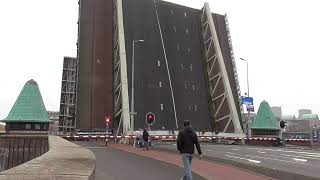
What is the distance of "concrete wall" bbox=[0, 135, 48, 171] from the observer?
33750mm

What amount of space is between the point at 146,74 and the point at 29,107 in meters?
12.9

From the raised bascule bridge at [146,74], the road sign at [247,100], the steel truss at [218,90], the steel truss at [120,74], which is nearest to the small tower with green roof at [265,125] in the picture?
the raised bascule bridge at [146,74]

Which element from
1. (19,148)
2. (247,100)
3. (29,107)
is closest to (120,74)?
(29,107)

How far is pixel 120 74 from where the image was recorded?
4494cm

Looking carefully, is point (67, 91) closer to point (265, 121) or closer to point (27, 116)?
point (27, 116)

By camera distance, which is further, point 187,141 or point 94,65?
point 94,65

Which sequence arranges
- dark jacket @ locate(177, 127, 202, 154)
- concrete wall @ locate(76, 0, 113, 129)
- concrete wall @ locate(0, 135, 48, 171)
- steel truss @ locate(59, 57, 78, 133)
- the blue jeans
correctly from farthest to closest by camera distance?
1. steel truss @ locate(59, 57, 78, 133)
2. concrete wall @ locate(76, 0, 113, 129)
3. concrete wall @ locate(0, 135, 48, 171)
4. dark jacket @ locate(177, 127, 202, 154)
5. the blue jeans

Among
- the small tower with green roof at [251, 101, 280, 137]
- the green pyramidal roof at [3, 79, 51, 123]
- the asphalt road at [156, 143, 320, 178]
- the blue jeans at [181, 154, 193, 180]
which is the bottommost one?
the asphalt road at [156, 143, 320, 178]

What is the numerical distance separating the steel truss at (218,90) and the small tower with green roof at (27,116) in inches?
753

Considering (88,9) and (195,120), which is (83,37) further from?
(195,120)

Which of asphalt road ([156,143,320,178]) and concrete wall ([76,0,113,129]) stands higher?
concrete wall ([76,0,113,129])

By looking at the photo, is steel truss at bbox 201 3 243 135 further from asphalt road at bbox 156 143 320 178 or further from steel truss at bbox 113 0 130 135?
asphalt road at bbox 156 143 320 178

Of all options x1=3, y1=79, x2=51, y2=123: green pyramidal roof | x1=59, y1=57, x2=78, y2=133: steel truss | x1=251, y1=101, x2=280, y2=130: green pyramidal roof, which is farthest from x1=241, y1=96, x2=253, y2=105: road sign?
x1=3, y1=79, x2=51, y2=123: green pyramidal roof

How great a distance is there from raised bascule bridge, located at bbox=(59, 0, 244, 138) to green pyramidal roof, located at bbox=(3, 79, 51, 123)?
376 cm
